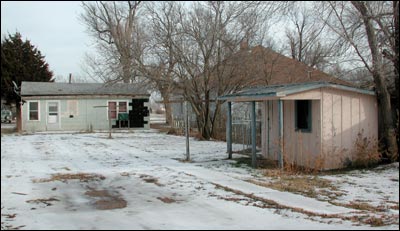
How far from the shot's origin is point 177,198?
809cm

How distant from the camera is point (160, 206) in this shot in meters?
7.40

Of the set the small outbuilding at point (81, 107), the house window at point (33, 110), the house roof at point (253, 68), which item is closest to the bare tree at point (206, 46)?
the house roof at point (253, 68)

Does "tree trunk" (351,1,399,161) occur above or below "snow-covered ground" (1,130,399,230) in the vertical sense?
above

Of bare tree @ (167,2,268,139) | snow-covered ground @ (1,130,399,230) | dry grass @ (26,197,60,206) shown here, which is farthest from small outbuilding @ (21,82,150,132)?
dry grass @ (26,197,60,206)

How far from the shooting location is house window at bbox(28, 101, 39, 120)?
31.2 metres

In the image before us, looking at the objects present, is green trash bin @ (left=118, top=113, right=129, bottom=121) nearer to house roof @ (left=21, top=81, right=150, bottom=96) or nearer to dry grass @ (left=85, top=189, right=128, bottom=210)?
house roof @ (left=21, top=81, right=150, bottom=96)

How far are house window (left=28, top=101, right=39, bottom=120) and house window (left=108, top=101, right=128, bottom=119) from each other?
4952 mm

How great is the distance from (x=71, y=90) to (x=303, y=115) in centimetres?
2418

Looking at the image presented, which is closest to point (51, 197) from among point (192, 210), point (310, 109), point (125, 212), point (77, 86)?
point (125, 212)

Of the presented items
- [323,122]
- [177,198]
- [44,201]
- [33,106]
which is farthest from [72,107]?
[177,198]

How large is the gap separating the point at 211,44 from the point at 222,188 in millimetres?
14763

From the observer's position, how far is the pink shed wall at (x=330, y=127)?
11.8m

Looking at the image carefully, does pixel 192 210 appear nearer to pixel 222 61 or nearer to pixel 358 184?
pixel 358 184

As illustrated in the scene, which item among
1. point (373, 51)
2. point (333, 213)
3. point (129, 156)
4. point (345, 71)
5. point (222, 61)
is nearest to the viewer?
point (333, 213)
